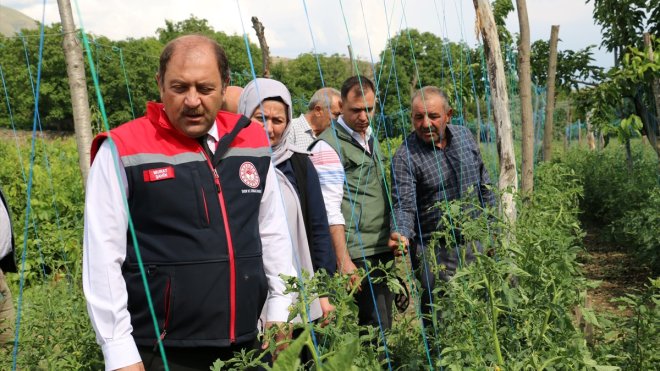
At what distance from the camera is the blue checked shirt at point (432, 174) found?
3.29m

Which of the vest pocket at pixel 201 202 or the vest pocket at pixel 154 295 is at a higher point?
the vest pocket at pixel 201 202

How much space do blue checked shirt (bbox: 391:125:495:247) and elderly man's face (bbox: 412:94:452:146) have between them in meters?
0.08

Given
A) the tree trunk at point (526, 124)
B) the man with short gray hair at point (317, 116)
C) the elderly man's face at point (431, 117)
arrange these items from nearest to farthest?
the elderly man's face at point (431, 117) < the man with short gray hair at point (317, 116) < the tree trunk at point (526, 124)

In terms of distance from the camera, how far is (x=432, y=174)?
3316mm

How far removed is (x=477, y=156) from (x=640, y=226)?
3289 mm

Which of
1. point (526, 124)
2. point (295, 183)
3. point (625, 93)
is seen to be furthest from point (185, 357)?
point (625, 93)

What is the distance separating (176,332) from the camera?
1.66m

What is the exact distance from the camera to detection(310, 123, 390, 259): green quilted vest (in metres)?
3.16

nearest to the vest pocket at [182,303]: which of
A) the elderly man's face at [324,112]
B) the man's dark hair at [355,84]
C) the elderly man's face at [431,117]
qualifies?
the man's dark hair at [355,84]

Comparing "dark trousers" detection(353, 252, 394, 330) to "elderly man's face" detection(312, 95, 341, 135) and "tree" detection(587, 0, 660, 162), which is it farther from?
"tree" detection(587, 0, 660, 162)

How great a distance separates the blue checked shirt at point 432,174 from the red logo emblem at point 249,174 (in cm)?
153

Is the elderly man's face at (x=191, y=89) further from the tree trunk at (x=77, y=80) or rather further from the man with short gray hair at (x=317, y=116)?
the man with short gray hair at (x=317, y=116)

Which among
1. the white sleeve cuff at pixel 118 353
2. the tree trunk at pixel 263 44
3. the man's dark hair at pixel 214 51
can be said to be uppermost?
the tree trunk at pixel 263 44

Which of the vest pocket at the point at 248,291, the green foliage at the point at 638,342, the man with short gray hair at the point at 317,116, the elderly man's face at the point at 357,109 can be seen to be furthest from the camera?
the man with short gray hair at the point at 317,116
